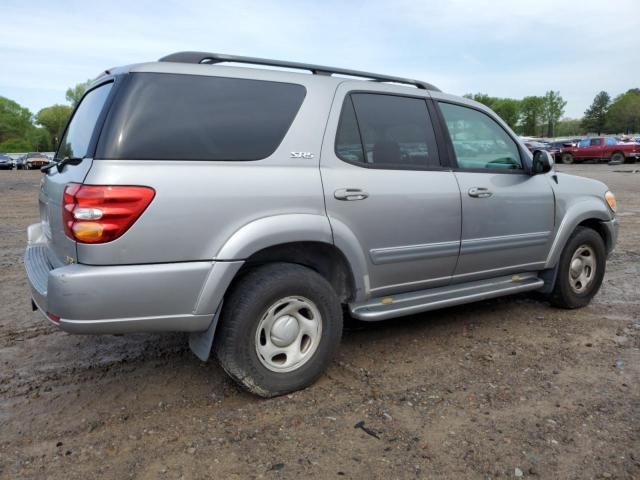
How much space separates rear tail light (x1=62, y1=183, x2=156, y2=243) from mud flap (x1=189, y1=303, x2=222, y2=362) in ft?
2.23

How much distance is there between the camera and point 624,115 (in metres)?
109

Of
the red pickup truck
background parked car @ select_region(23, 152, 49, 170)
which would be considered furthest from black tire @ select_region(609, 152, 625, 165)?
background parked car @ select_region(23, 152, 49, 170)

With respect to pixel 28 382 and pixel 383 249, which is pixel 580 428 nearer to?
pixel 383 249

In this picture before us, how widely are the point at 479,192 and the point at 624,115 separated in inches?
4835

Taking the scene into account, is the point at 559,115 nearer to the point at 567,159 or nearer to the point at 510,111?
the point at 510,111

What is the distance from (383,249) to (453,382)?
0.92 m

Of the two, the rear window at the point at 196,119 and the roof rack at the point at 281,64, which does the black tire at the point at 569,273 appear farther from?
the rear window at the point at 196,119

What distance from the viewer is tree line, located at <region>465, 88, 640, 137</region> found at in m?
109

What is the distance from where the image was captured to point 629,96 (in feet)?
373

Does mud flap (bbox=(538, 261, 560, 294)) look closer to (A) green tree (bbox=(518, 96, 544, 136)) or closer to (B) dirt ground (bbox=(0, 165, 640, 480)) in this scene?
(B) dirt ground (bbox=(0, 165, 640, 480))

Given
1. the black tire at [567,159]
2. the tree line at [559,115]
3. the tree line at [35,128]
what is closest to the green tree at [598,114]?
the tree line at [559,115]

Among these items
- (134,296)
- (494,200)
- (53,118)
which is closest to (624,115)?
(53,118)

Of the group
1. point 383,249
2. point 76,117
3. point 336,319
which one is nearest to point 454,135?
point 383,249

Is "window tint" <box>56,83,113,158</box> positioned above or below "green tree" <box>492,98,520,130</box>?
below
